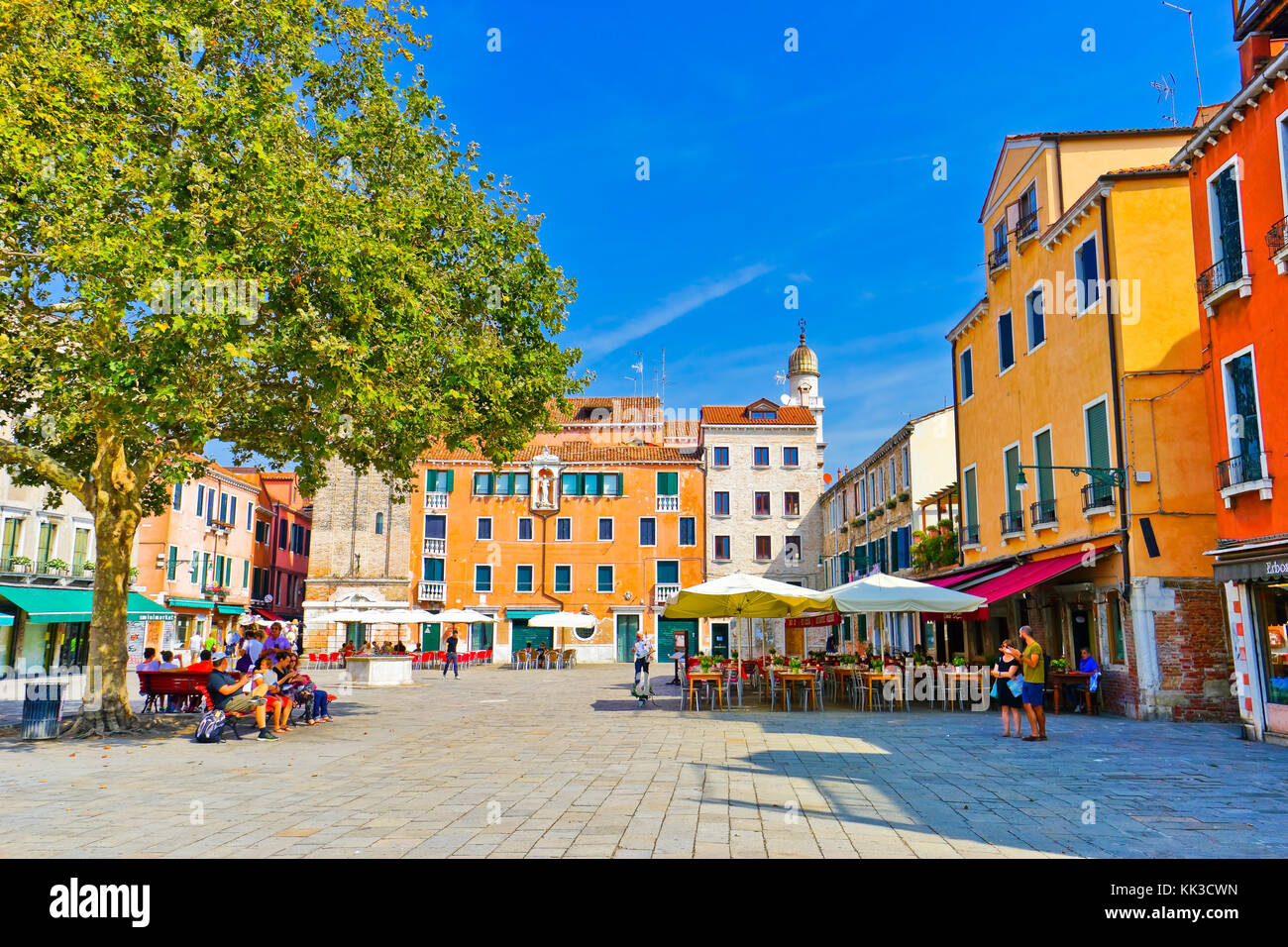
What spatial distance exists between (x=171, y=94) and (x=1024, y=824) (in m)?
13.0

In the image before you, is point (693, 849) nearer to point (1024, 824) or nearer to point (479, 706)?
point (1024, 824)

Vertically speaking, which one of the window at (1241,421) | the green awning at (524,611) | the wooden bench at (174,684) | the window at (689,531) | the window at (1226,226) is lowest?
the wooden bench at (174,684)

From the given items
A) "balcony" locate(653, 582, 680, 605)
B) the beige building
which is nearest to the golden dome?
the beige building

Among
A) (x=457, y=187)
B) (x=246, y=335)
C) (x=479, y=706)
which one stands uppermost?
(x=457, y=187)

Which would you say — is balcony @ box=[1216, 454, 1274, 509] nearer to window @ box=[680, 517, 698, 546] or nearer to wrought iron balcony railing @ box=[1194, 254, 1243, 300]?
wrought iron balcony railing @ box=[1194, 254, 1243, 300]

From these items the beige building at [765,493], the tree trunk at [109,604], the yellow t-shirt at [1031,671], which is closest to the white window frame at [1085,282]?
the yellow t-shirt at [1031,671]

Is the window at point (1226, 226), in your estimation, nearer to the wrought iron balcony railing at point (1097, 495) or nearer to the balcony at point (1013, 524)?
the wrought iron balcony railing at point (1097, 495)

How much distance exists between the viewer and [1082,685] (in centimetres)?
1680

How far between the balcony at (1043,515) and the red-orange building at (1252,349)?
5.05 m

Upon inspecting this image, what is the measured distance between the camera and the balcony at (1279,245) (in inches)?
471

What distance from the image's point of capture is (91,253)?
10562mm

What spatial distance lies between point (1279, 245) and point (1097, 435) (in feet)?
18.0

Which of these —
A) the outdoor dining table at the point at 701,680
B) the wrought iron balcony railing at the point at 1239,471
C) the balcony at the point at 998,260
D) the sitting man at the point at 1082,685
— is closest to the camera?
the wrought iron balcony railing at the point at 1239,471
